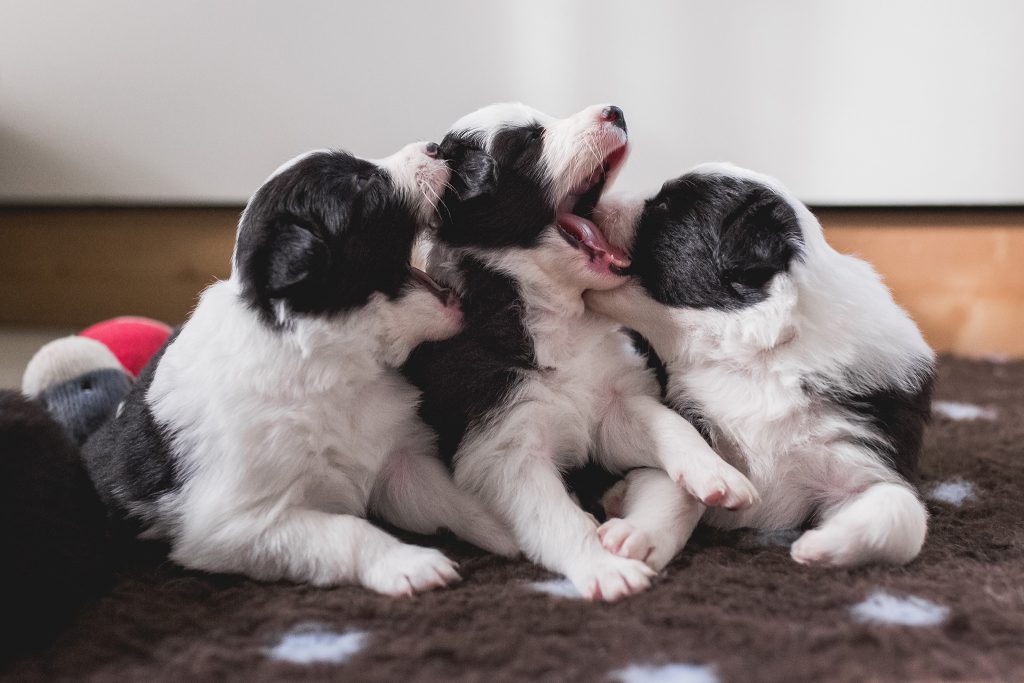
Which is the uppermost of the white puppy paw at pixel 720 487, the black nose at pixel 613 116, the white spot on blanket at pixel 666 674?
the black nose at pixel 613 116

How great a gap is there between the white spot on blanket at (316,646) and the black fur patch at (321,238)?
0.56 m

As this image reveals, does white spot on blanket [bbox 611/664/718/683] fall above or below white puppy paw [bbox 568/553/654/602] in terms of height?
above

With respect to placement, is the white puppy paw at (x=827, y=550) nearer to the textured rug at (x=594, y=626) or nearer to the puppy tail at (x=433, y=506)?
the textured rug at (x=594, y=626)

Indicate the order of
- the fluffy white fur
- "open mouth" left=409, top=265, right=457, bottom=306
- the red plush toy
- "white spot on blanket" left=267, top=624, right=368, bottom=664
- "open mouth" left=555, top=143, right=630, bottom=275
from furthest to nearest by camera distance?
1. the red plush toy
2. "open mouth" left=555, top=143, right=630, bottom=275
3. "open mouth" left=409, top=265, right=457, bottom=306
4. the fluffy white fur
5. "white spot on blanket" left=267, top=624, right=368, bottom=664

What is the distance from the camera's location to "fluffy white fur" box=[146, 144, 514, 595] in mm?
1581

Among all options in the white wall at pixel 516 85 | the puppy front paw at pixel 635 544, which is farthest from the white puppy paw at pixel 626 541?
the white wall at pixel 516 85

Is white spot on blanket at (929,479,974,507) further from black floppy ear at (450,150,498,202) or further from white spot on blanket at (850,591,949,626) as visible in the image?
black floppy ear at (450,150,498,202)

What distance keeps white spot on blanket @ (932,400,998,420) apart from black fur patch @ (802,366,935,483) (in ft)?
3.15

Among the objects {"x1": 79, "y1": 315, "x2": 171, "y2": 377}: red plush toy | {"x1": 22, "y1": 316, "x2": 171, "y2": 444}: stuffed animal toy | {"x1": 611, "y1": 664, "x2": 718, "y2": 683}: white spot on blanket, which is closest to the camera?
{"x1": 611, "y1": 664, "x2": 718, "y2": 683}: white spot on blanket

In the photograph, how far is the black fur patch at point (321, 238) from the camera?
1635 millimetres

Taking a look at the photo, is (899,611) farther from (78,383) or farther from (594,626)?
(78,383)

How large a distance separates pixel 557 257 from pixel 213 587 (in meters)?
0.89

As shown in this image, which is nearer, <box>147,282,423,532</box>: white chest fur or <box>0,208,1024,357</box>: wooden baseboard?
<box>147,282,423,532</box>: white chest fur

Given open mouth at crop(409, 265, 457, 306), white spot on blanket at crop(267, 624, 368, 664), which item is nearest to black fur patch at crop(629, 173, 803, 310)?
open mouth at crop(409, 265, 457, 306)
